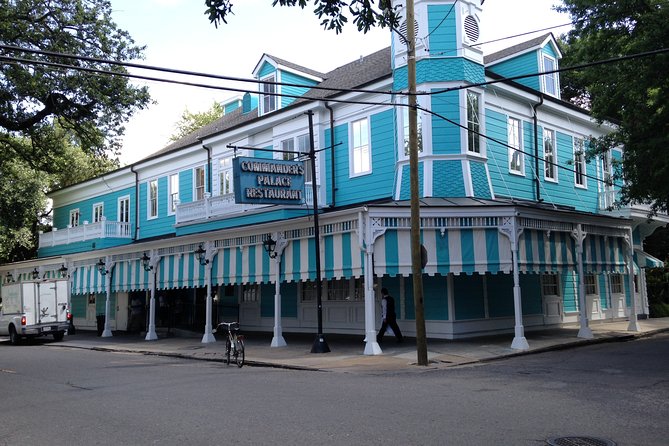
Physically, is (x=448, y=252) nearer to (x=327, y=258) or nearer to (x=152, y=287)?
(x=327, y=258)

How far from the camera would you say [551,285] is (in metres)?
22.3

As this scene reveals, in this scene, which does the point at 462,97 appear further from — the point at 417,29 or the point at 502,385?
the point at 502,385

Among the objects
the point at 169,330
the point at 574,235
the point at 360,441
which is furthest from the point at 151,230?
the point at 360,441

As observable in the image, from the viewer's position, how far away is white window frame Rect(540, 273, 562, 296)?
21941 mm

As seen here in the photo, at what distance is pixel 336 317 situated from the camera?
21656 mm

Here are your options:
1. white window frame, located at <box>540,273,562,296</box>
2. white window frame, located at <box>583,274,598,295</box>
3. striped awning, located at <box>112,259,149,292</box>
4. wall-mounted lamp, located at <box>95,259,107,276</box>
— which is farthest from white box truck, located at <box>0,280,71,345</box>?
white window frame, located at <box>583,274,598,295</box>

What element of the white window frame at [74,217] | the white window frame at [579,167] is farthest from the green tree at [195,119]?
the white window frame at [579,167]

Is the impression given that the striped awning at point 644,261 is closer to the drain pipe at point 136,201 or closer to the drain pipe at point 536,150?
the drain pipe at point 536,150

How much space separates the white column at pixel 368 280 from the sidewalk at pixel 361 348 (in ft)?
1.24

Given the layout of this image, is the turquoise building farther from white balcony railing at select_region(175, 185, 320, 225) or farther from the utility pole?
the utility pole

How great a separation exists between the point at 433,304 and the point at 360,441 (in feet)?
39.3

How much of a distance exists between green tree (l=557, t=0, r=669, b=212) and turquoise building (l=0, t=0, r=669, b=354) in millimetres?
2630

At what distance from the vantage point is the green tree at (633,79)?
15.0 meters

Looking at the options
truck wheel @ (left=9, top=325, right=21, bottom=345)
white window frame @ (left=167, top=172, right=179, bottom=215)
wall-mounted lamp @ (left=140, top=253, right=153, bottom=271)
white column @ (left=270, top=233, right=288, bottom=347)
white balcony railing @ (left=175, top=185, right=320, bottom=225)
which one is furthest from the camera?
white window frame @ (left=167, top=172, right=179, bottom=215)
